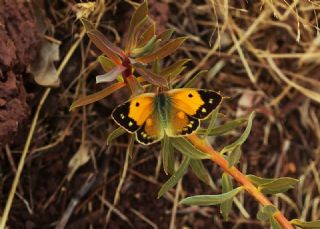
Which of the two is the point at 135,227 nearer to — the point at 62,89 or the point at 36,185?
the point at 36,185

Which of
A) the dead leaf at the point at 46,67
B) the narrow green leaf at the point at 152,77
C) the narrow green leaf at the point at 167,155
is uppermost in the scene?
the narrow green leaf at the point at 152,77

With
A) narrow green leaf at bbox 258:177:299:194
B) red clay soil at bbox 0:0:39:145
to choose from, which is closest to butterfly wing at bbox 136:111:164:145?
narrow green leaf at bbox 258:177:299:194

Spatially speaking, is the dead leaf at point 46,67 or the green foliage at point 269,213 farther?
the dead leaf at point 46,67

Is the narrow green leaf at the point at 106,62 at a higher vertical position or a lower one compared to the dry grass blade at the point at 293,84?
higher

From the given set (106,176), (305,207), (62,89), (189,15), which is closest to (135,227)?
(106,176)

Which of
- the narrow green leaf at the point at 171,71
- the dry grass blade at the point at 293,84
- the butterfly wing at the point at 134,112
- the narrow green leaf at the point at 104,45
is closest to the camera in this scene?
the butterfly wing at the point at 134,112

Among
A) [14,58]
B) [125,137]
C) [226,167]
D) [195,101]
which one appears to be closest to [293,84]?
[125,137]

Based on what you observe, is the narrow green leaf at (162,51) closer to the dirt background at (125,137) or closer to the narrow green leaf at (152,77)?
the narrow green leaf at (152,77)

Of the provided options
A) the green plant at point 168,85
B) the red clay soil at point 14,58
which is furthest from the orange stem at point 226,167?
the red clay soil at point 14,58
